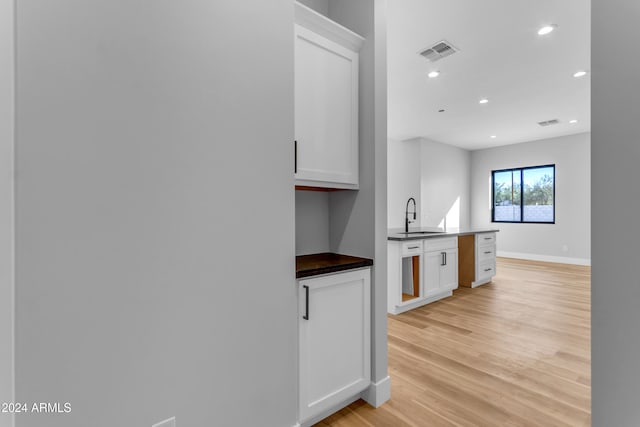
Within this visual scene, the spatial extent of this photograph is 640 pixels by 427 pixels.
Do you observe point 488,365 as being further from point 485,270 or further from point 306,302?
point 485,270

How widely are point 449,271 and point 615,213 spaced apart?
3363 mm

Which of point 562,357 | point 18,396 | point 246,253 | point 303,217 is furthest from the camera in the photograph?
point 562,357

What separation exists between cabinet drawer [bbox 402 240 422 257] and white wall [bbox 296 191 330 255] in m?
1.59

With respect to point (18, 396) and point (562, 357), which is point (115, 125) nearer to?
point (18, 396)

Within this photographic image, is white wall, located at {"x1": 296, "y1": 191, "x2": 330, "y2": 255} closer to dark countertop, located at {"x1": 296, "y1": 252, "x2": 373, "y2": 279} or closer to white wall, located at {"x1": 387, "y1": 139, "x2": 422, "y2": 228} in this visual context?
dark countertop, located at {"x1": 296, "y1": 252, "x2": 373, "y2": 279}

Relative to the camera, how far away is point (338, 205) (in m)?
2.09

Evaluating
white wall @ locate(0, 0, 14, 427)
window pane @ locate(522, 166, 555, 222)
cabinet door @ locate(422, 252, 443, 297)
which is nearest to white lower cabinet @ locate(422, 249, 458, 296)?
cabinet door @ locate(422, 252, 443, 297)

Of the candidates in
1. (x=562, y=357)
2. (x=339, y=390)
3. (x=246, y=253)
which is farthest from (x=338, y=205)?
(x=562, y=357)

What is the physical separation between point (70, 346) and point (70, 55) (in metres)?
0.92

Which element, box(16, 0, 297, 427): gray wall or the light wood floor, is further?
the light wood floor

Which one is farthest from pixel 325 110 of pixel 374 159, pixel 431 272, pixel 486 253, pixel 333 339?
pixel 486 253

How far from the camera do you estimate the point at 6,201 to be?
0.85 metres

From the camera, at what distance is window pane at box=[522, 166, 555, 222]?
7000mm

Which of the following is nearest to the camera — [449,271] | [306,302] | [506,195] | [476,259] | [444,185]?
[306,302]
